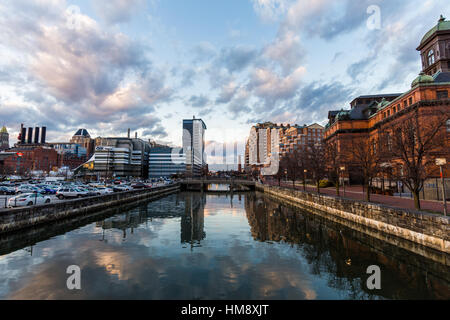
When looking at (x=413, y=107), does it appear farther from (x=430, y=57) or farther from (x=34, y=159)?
(x=34, y=159)

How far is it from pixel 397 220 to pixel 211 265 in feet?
53.3

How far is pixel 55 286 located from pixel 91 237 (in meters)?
10.7

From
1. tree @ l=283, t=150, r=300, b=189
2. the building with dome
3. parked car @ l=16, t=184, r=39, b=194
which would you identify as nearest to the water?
the building with dome

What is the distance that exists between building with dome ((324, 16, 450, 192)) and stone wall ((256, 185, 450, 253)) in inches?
255

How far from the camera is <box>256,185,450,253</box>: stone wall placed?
15084 millimetres

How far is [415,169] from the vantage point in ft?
63.9

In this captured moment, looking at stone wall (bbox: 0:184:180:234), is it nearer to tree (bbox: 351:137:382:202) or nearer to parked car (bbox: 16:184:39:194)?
parked car (bbox: 16:184:39:194)

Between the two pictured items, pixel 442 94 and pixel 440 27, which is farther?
A: pixel 440 27

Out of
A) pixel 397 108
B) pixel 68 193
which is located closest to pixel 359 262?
pixel 68 193

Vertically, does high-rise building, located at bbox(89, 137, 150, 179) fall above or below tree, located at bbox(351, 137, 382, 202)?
above

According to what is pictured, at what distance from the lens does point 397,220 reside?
19234 mm

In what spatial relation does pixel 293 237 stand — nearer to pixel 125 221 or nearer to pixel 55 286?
pixel 55 286

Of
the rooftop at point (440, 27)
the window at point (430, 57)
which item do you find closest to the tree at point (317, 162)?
the window at point (430, 57)
